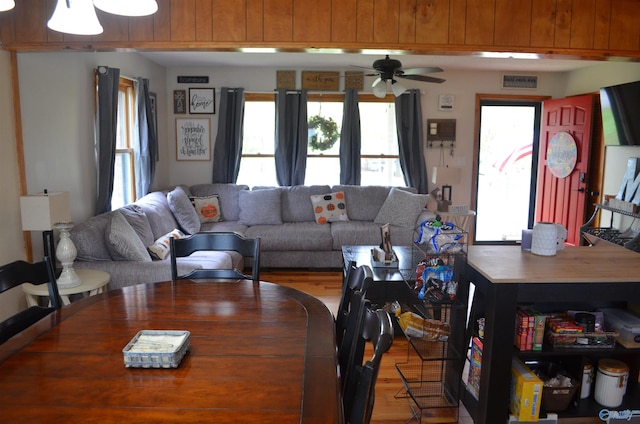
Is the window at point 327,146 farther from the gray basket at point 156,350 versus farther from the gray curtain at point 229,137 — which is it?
the gray basket at point 156,350

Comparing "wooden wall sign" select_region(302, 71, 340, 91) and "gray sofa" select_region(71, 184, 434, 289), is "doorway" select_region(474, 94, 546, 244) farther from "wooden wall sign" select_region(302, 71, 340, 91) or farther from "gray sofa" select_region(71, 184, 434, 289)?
"wooden wall sign" select_region(302, 71, 340, 91)

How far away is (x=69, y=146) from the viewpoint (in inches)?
157

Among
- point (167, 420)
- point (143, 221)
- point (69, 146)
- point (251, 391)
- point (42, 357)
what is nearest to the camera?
point (167, 420)

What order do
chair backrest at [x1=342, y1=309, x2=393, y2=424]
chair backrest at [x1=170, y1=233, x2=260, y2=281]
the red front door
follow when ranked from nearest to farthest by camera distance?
chair backrest at [x1=342, y1=309, x2=393, y2=424] → chair backrest at [x1=170, y1=233, x2=260, y2=281] → the red front door

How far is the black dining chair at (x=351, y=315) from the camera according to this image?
1.68 m

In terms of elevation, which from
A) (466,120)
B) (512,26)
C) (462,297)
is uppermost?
(512,26)

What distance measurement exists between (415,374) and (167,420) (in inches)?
83.0

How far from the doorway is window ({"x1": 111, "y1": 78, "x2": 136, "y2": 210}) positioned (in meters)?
4.34

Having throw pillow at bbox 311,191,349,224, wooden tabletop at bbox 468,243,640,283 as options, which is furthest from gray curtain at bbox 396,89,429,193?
wooden tabletop at bbox 468,243,640,283

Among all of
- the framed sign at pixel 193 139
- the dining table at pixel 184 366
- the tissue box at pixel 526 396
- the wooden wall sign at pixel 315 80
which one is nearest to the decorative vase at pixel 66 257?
the dining table at pixel 184 366

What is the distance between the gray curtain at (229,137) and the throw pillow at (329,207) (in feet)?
3.82

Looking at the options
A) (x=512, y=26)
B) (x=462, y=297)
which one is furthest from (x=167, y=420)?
(x=512, y=26)

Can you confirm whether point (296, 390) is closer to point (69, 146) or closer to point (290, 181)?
point (69, 146)

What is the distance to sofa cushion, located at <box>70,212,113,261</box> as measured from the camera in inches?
144
